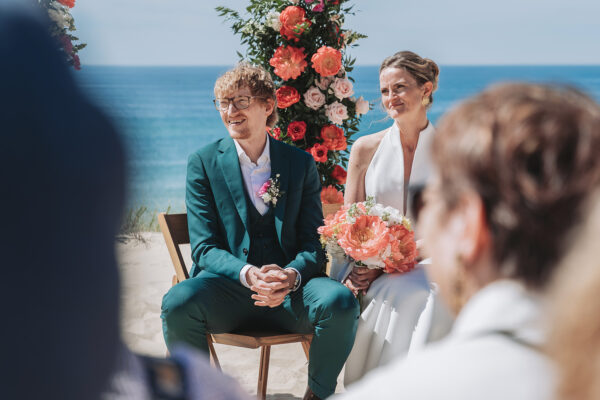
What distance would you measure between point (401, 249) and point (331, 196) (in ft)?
5.54

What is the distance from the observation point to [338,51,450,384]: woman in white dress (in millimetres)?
3512

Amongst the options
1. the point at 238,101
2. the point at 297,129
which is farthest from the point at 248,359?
the point at 238,101

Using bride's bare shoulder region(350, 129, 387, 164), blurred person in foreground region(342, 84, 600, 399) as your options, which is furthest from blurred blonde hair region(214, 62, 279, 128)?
blurred person in foreground region(342, 84, 600, 399)

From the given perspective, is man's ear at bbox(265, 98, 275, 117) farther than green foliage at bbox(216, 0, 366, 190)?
No

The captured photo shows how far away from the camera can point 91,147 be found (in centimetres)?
95

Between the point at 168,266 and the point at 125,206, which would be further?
the point at 168,266

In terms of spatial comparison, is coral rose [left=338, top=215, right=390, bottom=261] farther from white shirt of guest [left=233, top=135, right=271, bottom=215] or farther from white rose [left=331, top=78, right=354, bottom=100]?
white rose [left=331, top=78, right=354, bottom=100]

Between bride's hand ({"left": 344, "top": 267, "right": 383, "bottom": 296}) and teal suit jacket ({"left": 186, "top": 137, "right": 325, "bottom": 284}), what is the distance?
205 mm

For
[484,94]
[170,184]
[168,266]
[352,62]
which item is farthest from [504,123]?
[170,184]

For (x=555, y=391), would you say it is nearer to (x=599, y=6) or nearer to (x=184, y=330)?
(x=184, y=330)

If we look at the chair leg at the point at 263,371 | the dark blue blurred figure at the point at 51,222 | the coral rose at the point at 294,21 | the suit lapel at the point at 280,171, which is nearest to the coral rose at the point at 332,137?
the coral rose at the point at 294,21

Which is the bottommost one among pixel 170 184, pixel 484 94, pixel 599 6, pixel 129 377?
pixel 170 184

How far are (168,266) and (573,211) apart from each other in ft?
21.4

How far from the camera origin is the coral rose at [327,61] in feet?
16.2
